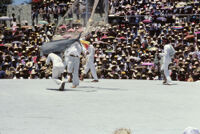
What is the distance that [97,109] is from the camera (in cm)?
1262

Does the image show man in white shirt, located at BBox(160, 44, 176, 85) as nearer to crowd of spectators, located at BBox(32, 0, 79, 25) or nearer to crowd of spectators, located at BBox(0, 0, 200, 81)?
crowd of spectators, located at BBox(0, 0, 200, 81)

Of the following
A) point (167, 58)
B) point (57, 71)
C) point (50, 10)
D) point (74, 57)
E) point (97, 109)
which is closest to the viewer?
point (97, 109)

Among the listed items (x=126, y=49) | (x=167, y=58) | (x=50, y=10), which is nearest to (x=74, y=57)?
(x=167, y=58)

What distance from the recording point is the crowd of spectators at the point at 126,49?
2331 centimetres

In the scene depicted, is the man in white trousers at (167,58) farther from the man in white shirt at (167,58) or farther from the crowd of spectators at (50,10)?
the crowd of spectators at (50,10)

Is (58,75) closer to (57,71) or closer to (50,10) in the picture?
(57,71)

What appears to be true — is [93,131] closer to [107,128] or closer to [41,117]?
[107,128]

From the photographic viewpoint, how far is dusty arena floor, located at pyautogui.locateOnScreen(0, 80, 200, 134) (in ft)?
32.8

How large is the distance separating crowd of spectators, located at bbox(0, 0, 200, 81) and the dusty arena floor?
164 inches

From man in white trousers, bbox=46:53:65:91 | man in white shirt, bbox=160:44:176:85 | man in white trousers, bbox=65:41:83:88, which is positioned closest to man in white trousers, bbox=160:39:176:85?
man in white shirt, bbox=160:44:176:85

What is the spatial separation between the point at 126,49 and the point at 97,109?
12895 millimetres

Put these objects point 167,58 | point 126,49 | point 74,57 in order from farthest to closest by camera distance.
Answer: point 126,49 → point 167,58 → point 74,57

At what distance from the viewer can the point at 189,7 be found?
31.0 meters

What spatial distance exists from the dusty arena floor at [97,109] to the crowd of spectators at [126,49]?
13.6 feet
